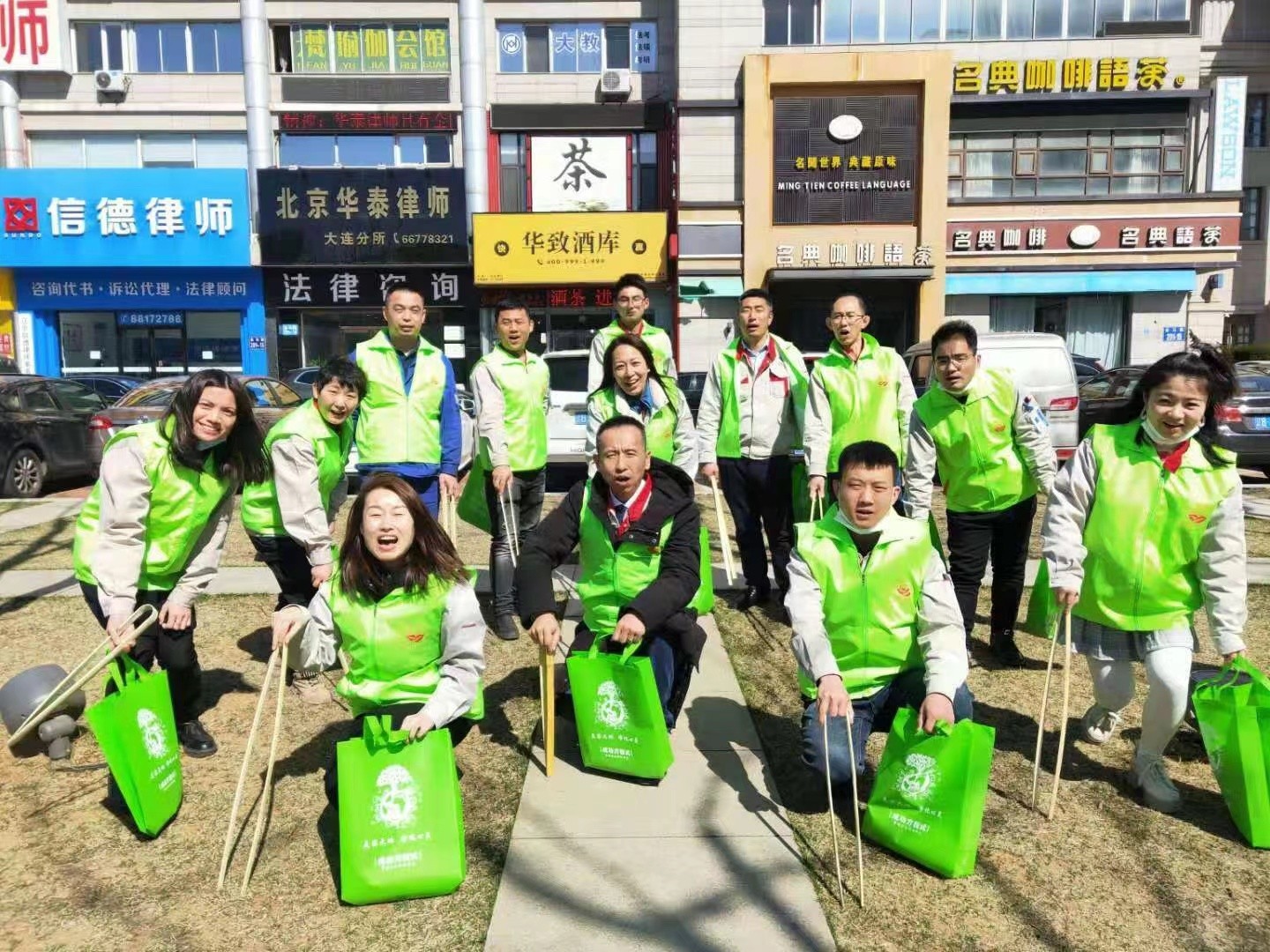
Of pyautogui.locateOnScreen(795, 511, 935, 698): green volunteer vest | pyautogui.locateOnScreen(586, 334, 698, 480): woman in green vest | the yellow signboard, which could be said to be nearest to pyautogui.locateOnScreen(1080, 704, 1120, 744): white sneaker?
pyautogui.locateOnScreen(795, 511, 935, 698): green volunteer vest

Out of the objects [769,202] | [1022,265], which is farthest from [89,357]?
[1022,265]

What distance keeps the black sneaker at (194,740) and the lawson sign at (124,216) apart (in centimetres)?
2082

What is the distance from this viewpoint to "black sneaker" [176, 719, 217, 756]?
3.98 meters

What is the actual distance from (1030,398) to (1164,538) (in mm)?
1495

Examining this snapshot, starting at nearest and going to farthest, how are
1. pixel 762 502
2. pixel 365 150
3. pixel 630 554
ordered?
1. pixel 630 554
2. pixel 762 502
3. pixel 365 150

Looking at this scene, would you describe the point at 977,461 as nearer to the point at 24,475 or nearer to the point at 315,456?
the point at 315,456

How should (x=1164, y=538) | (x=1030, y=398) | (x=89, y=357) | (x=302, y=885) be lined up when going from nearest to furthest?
(x=302, y=885) < (x=1164, y=538) < (x=1030, y=398) < (x=89, y=357)

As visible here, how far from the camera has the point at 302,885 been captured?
9.84 ft

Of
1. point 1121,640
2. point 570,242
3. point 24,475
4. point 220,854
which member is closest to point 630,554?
point 220,854

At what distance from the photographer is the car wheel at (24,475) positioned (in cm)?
1076

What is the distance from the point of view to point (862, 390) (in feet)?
17.8

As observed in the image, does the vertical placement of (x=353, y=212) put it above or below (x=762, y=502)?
above

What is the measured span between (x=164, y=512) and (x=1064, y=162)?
23.3 m

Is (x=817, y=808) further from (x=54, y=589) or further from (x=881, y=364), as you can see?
(x=54, y=589)
